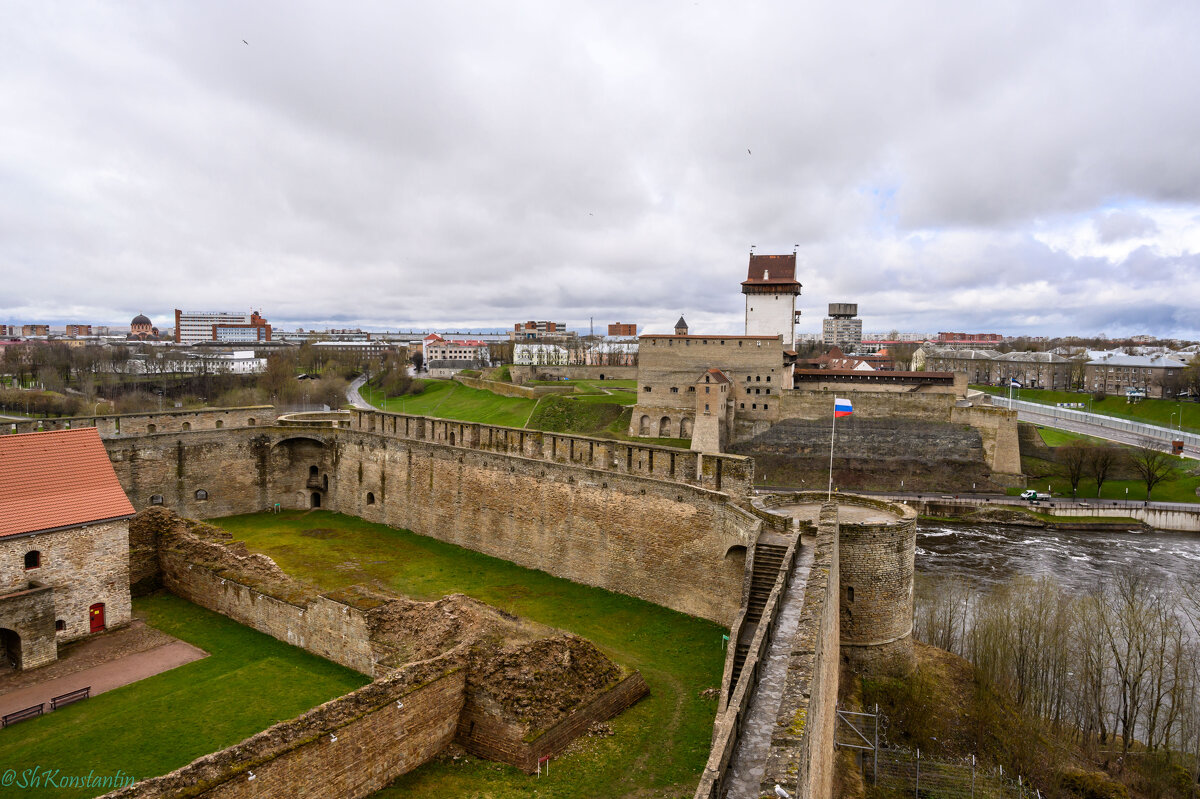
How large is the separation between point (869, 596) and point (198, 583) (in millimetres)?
15446

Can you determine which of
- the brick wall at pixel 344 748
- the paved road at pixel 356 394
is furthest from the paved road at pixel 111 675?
the paved road at pixel 356 394

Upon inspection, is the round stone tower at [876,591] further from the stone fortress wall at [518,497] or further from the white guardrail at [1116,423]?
the white guardrail at [1116,423]

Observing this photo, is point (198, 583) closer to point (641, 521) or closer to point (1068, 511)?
point (641, 521)

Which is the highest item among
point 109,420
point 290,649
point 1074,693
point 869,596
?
point 109,420

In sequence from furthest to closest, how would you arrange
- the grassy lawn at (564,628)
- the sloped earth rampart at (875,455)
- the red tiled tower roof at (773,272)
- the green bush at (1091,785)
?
1. the red tiled tower roof at (773,272)
2. the sloped earth rampart at (875,455)
3. the green bush at (1091,785)
4. the grassy lawn at (564,628)

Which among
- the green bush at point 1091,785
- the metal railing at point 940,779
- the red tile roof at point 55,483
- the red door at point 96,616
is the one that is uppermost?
the red tile roof at point 55,483

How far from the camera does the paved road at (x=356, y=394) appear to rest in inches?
2458

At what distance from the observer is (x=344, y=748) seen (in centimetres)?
884

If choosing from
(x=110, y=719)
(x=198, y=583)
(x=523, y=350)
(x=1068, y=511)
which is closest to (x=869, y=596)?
(x=110, y=719)

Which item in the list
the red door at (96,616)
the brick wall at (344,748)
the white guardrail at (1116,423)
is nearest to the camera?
the brick wall at (344,748)

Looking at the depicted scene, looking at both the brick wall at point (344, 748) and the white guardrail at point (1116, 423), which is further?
the white guardrail at point (1116, 423)

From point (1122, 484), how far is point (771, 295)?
25439mm

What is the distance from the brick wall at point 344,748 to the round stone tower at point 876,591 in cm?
812

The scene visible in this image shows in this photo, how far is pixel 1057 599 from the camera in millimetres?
22016
